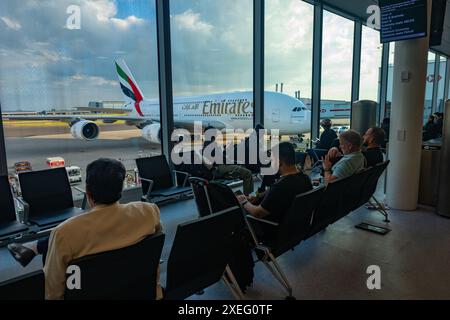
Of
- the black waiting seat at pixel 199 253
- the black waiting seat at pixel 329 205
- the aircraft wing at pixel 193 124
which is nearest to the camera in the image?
the black waiting seat at pixel 199 253

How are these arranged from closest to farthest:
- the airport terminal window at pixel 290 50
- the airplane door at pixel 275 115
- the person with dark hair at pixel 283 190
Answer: the person with dark hair at pixel 283 190 < the airport terminal window at pixel 290 50 < the airplane door at pixel 275 115

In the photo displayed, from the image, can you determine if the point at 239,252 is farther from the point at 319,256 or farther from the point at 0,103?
the point at 0,103

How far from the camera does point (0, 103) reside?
3.34m

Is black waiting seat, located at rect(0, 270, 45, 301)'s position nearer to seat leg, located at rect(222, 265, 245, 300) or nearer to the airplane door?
seat leg, located at rect(222, 265, 245, 300)

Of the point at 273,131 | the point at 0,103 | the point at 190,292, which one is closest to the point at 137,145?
the point at 0,103

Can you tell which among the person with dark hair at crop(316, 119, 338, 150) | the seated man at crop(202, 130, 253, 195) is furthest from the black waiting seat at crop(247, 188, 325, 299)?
the person with dark hair at crop(316, 119, 338, 150)

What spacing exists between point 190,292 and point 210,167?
292 cm

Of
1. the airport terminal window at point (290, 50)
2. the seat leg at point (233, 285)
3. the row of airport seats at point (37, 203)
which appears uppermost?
the airport terminal window at point (290, 50)

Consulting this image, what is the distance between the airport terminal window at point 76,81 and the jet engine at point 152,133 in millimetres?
61

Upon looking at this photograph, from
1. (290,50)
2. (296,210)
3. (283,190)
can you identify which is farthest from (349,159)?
(290,50)

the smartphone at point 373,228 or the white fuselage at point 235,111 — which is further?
the white fuselage at point 235,111

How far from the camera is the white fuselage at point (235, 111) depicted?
482 cm

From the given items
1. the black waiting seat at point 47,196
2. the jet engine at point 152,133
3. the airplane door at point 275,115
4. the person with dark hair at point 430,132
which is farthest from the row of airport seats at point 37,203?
the person with dark hair at point 430,132

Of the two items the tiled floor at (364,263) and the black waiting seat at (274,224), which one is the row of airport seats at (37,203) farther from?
the black waiting seat at (274,224)
